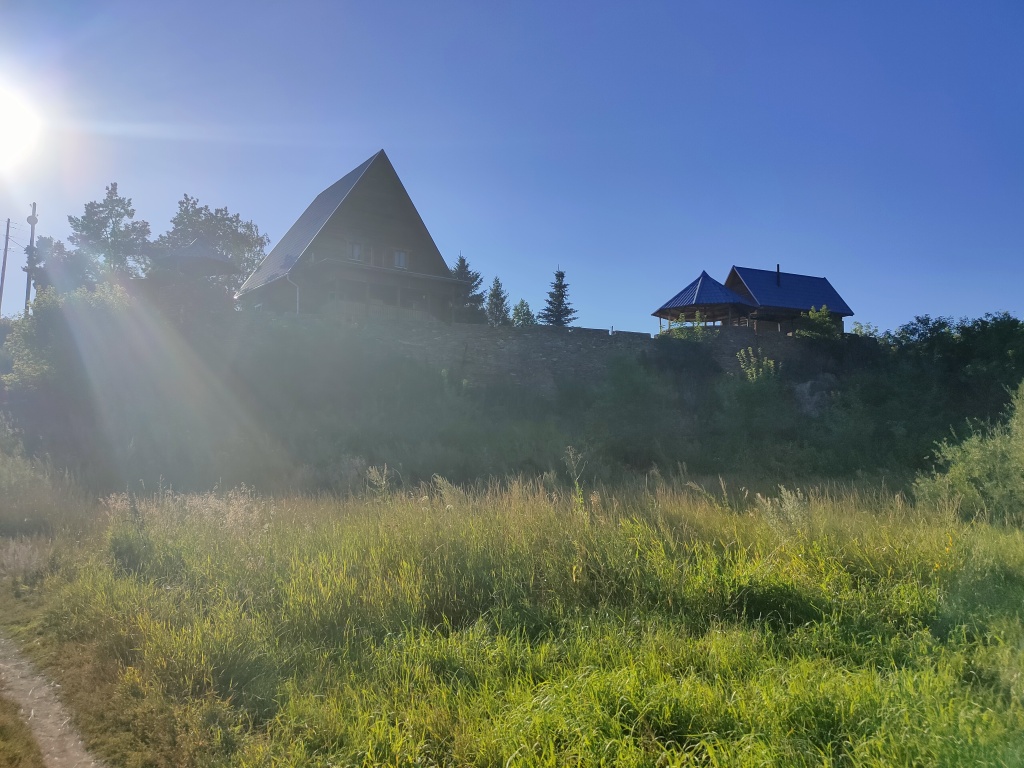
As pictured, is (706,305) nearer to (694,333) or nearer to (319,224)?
(694,333)

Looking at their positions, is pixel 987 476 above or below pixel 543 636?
above

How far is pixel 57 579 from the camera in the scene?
554 cm

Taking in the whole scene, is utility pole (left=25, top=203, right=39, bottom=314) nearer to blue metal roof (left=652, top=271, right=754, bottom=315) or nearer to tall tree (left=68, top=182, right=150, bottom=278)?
tall tree (left=68, top=182, right=150, bottom=278)

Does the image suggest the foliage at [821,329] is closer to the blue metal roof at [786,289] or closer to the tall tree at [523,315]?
the blue metal roof at [786,289]

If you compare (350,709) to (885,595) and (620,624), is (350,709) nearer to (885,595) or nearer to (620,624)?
(620,624)

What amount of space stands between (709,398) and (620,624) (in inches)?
810

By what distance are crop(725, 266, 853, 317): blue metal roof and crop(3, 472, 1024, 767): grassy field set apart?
36019 mm

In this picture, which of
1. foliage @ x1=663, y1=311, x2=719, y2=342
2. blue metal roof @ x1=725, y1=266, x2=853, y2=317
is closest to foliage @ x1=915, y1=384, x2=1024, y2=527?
foliage @ x1=663, y1=311, x2=719, y2=342

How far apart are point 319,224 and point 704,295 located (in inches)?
906

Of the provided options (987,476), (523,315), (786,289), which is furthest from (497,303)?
(987,476)

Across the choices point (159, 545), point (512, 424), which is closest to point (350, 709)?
point (159, 545)

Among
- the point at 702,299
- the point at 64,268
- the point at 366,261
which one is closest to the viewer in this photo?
the point at 366,261

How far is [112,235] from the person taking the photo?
4141cm

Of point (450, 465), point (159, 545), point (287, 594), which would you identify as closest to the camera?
point (287, 594)
